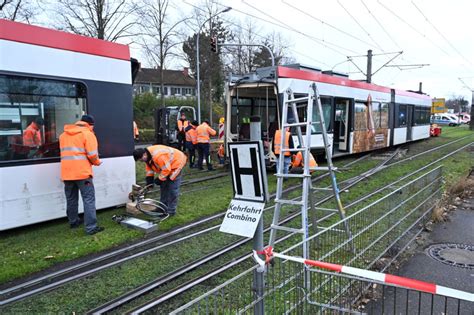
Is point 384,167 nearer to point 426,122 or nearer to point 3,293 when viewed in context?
point 3,293

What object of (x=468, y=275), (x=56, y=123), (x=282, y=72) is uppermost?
(x=282, y=72)

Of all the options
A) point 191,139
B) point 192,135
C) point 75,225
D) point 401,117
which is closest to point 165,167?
point 75,225

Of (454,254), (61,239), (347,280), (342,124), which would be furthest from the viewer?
(342,124)

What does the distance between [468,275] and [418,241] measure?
1.25 m

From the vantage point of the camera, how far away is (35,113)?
638cm

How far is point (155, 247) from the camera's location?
5664mm

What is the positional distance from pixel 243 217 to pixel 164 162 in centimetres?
409

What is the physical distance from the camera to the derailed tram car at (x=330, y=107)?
11664 millimetres

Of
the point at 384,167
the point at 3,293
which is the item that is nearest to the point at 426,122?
the point at 384,167

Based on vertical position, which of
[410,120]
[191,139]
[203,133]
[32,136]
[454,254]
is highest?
[410,120]

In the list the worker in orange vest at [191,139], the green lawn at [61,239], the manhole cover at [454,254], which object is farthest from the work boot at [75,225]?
the worker in orange vest at [191,139]

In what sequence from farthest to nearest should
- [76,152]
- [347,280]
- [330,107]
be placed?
1. [330,107]
2. [76,152]
3. [347,280]

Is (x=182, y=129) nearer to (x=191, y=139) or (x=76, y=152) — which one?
(x=191, y=139)

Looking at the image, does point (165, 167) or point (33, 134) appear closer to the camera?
point (33, 134)
